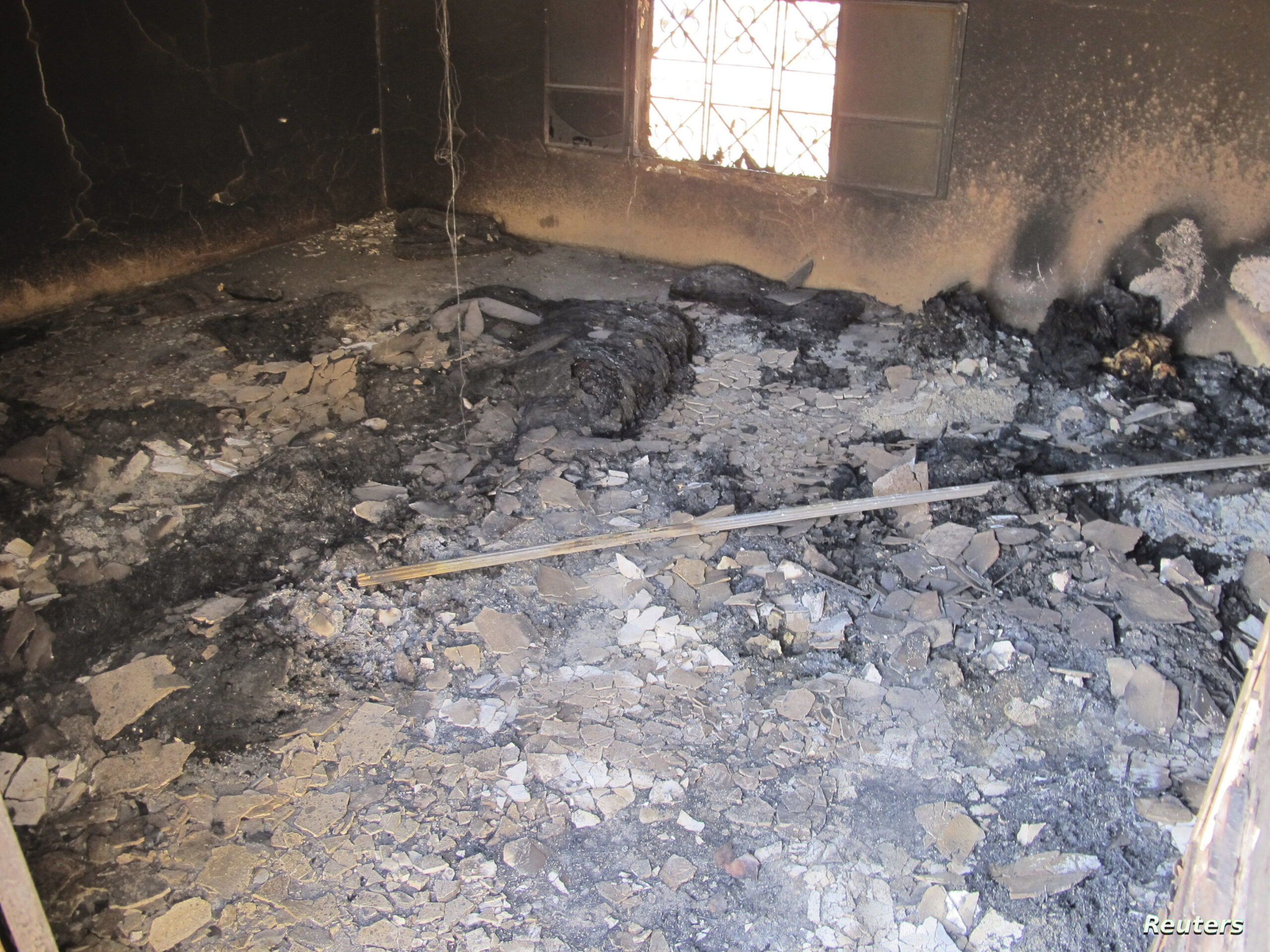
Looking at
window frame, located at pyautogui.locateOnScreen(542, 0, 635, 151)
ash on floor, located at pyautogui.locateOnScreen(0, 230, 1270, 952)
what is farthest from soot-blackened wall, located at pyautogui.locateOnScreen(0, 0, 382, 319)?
window frame, located at pyautogui.locateOnScreen(542, 0, 635, 151)

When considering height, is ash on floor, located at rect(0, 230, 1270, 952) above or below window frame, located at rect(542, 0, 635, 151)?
below

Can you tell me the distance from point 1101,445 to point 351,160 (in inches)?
224

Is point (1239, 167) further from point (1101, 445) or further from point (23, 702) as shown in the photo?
point (23, 702)

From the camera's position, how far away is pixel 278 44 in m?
7.06

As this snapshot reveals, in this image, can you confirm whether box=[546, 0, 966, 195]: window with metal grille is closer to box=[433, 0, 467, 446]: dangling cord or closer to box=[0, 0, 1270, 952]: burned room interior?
box=[0, 0, 1270, 952]: burned room interior

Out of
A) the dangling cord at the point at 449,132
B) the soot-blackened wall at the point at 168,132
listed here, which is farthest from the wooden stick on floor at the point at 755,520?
the soot-blackened wall at the point at 168,132

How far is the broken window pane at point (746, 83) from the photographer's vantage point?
651 cm

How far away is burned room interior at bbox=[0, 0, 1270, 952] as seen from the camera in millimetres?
3008

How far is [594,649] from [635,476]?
121 cm

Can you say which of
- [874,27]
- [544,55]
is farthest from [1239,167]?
[544,55]

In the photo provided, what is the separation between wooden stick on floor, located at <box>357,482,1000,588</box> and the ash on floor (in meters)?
0.06

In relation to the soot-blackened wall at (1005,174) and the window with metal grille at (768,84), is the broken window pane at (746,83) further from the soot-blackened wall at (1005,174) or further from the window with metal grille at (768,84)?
the soot-blackened wall at (1005,174)

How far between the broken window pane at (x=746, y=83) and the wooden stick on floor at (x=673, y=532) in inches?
116

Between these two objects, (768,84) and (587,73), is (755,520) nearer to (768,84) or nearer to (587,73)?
(768,84)
